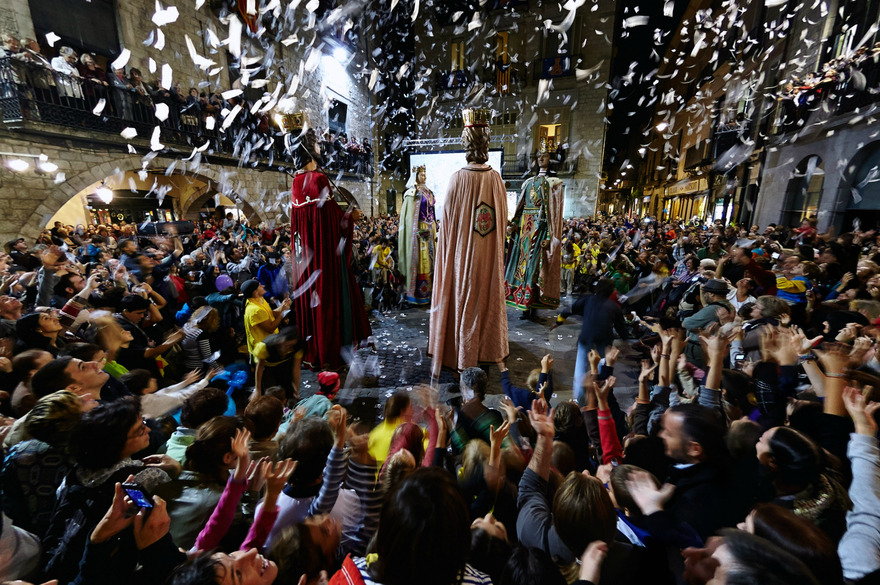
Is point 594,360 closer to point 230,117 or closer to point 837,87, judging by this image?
point 837,87

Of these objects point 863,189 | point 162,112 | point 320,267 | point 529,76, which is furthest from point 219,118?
point 863,189

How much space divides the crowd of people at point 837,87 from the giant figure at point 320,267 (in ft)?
39.6

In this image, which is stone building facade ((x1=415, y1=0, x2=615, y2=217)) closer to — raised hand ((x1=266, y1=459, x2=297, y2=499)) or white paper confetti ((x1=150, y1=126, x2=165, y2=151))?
white paper confetti ((x1=150, y1=126, x2=165, y2=151))

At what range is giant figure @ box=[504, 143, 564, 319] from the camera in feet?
20.2

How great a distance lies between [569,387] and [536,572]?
3.50m

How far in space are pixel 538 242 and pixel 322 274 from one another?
3.83 meters

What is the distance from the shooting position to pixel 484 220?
11.6ft

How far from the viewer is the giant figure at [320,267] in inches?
152

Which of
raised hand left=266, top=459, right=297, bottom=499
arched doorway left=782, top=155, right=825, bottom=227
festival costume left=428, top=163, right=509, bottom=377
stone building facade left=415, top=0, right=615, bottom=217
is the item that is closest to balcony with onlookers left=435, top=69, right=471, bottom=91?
stone building facade left=415, top=0, right=615, bottom=217

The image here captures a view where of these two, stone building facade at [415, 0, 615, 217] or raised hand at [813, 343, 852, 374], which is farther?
stone building facade at [415, 0, 615, 217]

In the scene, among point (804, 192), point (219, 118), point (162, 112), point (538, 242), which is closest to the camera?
point (538, 242)

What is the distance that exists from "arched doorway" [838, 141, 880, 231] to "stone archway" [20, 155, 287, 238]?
17.3m

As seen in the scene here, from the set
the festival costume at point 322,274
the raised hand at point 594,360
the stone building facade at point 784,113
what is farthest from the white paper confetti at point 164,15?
the stone building facade at point 784,113

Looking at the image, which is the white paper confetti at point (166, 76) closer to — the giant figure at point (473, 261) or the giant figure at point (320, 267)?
the giant figure at point (320, 267)
